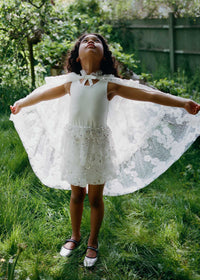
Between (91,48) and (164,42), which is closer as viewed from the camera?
(91,48)

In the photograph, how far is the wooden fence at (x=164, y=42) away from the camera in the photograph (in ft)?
21.9

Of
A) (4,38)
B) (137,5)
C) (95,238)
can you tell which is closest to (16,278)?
(95,238)

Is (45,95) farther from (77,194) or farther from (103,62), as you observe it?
(77,194)

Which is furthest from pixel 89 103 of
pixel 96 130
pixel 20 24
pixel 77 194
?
pixel 20 24

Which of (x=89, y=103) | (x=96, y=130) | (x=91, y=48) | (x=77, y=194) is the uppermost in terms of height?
(x=91, y=48)

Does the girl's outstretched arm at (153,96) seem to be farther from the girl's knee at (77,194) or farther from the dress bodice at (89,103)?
the girl's knee at (77,194)

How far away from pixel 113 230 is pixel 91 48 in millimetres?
1376

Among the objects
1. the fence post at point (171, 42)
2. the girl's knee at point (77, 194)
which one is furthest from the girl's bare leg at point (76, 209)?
the fence post at point (171, 42)

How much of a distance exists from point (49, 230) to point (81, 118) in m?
0.94

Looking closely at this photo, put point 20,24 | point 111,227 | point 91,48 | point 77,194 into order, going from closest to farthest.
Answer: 1. point 91,48
2. point 77,194
3. point 111,227
4. point 20,24

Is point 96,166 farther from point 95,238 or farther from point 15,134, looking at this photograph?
point 15,134

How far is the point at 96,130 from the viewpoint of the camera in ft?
7.27

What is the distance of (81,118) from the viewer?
2213 mm

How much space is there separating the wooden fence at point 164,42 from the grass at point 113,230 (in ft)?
13.1
